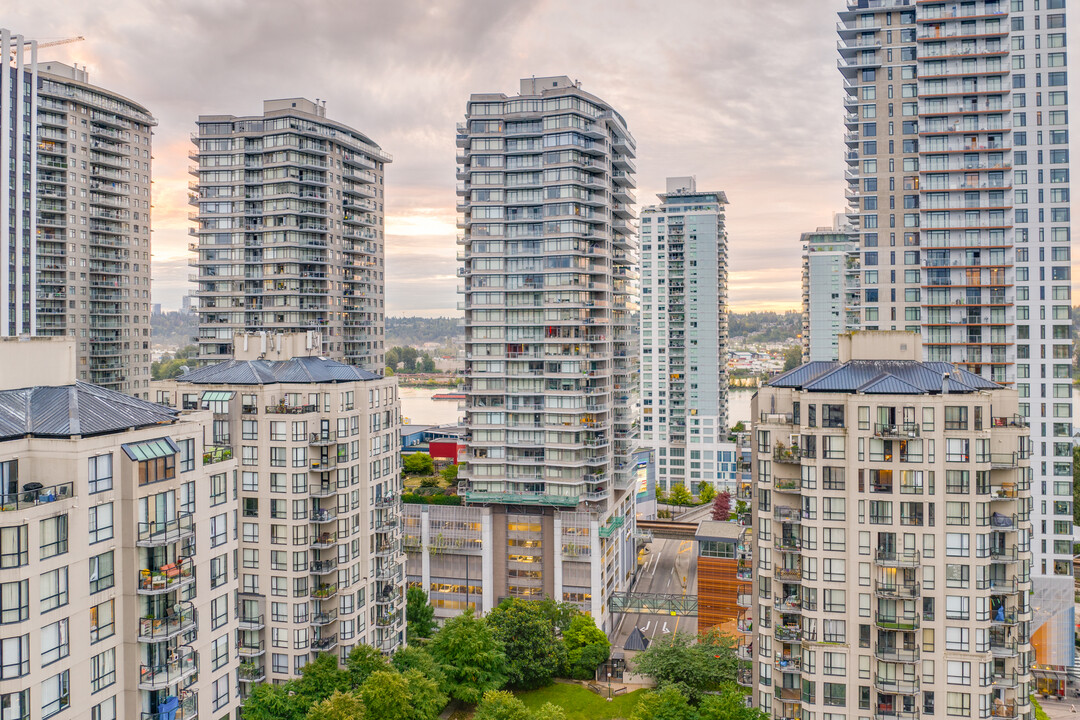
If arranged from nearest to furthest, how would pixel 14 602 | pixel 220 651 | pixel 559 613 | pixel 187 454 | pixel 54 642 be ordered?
pixel 14 602, pixel 54 642, pixel 187 454, pixel 220 651, pixel 559 613

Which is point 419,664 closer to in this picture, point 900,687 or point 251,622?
point 251,622

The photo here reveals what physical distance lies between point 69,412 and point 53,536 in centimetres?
511

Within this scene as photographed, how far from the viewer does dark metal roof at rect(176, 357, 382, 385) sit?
172 ft

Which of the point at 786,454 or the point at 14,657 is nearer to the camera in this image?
the point at 14,657

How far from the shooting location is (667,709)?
159 feet

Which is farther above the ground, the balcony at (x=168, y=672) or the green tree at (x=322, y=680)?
the balcony at (x=168, y=672)

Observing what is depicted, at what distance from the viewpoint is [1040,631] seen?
65.4 m

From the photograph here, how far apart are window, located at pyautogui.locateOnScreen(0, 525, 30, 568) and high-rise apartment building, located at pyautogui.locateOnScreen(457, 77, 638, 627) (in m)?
52.7

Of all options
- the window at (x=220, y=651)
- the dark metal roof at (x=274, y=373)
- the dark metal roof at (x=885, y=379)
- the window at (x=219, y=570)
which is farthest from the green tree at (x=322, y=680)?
the dark metal roof at (x=885, y=379)

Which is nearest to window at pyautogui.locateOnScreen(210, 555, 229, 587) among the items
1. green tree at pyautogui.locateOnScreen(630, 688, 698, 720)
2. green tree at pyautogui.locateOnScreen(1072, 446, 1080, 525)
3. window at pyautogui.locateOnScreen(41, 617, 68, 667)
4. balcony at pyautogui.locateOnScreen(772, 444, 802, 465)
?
window at pyautogui.locateOnScreen(41, 617, 68, 667)

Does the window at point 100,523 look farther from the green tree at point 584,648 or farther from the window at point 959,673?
the green tree at point 584,648

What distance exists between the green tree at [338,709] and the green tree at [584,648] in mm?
24314

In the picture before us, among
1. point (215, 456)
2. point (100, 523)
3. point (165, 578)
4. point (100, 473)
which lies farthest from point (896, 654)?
point (100, 473)

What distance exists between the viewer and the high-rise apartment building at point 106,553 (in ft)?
86.5
